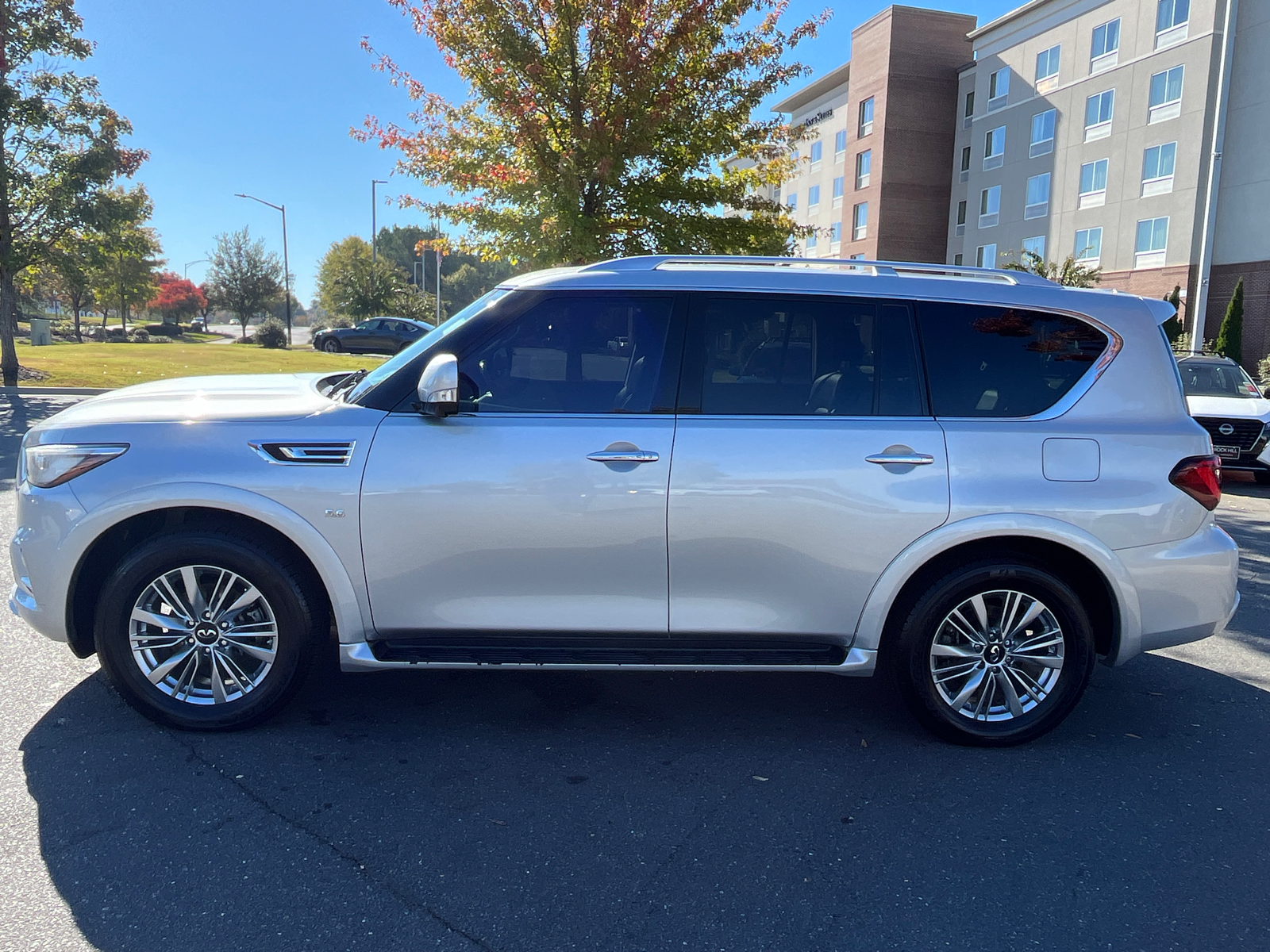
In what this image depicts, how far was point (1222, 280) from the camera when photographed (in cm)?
3147

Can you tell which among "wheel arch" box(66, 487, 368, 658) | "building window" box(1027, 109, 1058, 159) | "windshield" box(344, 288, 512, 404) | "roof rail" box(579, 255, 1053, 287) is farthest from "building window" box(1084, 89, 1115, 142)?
"wheel arch" box(66, 487, 368, 658)

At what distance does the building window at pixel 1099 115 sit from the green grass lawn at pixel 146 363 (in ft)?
93.8

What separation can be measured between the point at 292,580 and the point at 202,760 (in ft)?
2.47

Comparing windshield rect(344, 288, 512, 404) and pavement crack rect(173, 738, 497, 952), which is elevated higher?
windshield rect(344, 288, 512, 404)

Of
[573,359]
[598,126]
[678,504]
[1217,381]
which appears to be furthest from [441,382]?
[1217,381]

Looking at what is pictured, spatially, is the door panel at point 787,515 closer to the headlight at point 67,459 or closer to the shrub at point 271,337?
the headlight at point 67,459

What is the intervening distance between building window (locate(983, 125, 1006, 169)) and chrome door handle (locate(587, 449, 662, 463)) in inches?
1720

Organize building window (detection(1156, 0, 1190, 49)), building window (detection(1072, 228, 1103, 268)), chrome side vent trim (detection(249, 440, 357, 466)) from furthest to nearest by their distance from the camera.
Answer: building window (detection(1072, 228, 1103, 268)) → building window (detection(1156, 0, 1190, 49)) → chrome side vent trim (detection(249, 440, 357, 466))

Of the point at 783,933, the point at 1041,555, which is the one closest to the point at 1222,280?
the point at 1041,555

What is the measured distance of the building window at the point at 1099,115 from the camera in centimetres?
3481

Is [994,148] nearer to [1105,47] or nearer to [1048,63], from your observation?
[1048,63]

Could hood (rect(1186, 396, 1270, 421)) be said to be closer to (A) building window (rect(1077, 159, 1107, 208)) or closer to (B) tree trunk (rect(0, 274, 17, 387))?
(B) tree trunk (rect(0, 274, 17, 387))

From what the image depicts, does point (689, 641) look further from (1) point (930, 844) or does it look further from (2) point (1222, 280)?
(2) point (1222, 280)

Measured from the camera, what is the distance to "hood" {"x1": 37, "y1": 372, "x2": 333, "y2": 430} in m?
3.70
